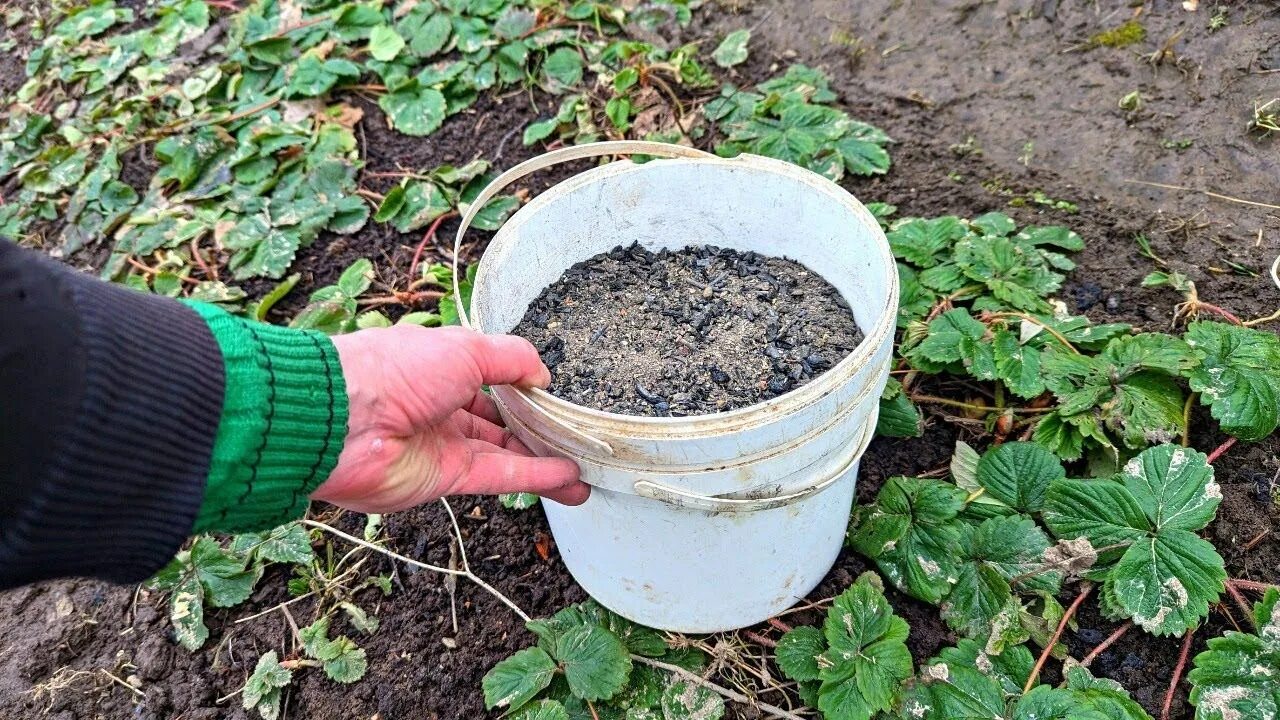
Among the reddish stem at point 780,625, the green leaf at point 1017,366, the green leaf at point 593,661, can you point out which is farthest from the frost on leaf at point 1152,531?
the green leaf at point 593,661

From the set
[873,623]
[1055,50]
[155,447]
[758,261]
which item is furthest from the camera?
[1055,50]

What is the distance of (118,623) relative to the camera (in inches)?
79.6

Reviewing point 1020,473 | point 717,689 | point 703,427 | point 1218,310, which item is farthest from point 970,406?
point 703,427

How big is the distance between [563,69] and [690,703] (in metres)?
2.24

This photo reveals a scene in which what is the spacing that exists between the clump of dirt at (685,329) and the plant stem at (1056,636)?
0.68 metres

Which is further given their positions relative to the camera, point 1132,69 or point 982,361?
point 1132,69

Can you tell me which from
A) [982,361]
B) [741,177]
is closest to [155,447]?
[741,177]

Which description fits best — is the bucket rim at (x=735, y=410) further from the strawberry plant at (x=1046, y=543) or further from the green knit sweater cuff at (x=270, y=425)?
the strawberry plant at (x=1046, y=543)

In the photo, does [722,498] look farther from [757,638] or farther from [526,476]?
[757,638]

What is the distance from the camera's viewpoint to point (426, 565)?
1.98 metres

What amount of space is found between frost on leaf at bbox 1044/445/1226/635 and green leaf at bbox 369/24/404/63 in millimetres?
2695

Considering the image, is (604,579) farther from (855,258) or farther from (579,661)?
(855,258)

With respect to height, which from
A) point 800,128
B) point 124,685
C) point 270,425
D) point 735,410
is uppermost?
point 270,425

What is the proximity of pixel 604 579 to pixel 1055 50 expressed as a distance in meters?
2.32
